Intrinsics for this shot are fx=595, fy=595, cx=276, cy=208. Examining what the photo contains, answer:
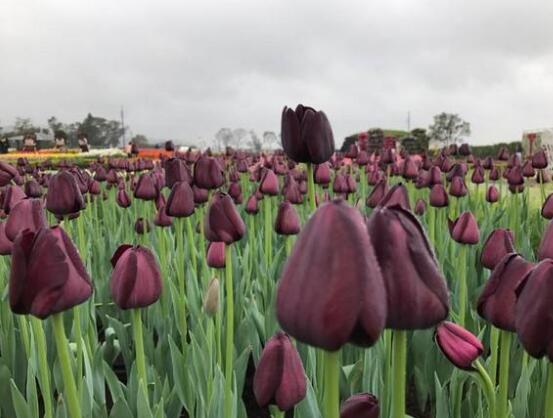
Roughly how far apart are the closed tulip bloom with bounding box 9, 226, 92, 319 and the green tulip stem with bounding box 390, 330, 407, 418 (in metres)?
0.55

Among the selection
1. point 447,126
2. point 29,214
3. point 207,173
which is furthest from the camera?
point 447,126

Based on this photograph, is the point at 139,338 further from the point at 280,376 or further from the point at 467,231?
the point at 467,231

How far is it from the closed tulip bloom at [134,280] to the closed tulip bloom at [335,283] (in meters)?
0.81

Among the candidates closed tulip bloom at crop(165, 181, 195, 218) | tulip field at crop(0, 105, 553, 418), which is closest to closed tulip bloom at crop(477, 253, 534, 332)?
tulip field at crop(0, 105, 553, 418)

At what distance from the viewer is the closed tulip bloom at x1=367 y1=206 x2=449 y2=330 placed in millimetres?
705

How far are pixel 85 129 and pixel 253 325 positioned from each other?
269 ft

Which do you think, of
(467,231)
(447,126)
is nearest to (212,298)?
(467,231)

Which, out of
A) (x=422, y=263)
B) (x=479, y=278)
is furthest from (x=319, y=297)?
(x=479, y=278)

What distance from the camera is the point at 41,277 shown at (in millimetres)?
1003

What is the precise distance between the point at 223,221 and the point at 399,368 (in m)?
1.07

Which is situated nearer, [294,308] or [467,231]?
[294,308]

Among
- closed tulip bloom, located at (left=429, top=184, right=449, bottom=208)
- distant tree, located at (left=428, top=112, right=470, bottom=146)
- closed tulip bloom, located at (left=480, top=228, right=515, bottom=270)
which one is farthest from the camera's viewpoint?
distant tree, located at (left=428, top=112, right=470, bottom=146)

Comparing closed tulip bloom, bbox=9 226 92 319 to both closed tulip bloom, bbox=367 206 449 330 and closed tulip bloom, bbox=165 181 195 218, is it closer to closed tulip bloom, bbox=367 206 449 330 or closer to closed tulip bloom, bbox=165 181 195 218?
closed tulip bloom, bbox=367 206 449 330

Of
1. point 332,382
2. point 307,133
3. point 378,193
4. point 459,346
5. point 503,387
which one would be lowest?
point 503,387
